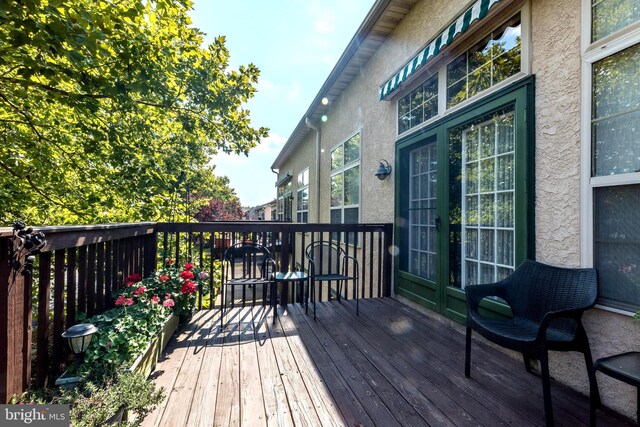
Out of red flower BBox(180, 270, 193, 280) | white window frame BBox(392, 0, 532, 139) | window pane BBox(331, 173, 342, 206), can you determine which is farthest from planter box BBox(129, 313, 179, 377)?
window pane BBox(331, 173, 342, 206)

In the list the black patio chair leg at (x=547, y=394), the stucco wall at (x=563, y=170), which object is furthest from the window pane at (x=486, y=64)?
the black patio chair leg at (x=547, y=394)

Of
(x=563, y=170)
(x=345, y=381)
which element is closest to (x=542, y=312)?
(x=563, y=170)

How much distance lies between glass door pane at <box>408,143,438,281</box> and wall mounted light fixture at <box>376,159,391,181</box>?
365mm

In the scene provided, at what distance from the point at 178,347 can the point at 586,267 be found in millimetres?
3107

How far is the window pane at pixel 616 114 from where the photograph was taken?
1574 mm

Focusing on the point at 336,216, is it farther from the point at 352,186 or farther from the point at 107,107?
the point at 107,107

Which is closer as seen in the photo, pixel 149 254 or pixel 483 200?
pixel 483 200

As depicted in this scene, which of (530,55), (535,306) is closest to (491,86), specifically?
(530,55)

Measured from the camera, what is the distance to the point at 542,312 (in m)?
1.91

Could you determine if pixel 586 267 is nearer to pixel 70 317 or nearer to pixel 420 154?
pixel 420 154

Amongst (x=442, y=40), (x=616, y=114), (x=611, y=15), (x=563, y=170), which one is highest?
(x=442, y=40)

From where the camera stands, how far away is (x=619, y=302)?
5.36ft

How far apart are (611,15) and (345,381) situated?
2827 millimetres

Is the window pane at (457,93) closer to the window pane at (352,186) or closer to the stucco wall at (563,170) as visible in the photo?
the stucco wall at (563,170)
